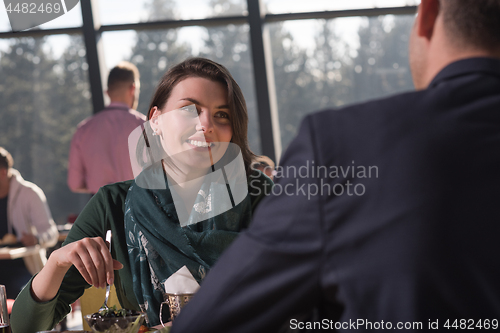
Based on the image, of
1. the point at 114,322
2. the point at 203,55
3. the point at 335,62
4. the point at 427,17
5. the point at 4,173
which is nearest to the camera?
the point at 427,17

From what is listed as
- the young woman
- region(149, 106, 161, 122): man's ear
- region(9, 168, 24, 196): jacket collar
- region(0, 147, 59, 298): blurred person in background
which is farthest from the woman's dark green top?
region(9, 168, 24, 196): jacket collar

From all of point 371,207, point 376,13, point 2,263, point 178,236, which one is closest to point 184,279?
point 178,236

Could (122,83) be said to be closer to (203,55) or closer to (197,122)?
(203,55)

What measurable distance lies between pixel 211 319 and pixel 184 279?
26.5 inches

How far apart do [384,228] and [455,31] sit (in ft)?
0.93

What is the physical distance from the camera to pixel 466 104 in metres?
0.54

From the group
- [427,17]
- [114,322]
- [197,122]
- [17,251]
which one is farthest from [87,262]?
[17,251]

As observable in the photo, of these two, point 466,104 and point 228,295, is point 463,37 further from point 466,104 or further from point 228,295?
point 228,295

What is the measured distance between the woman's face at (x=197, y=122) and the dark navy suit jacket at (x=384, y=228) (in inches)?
35.4

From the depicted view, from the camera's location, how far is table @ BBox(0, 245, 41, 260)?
2.83m

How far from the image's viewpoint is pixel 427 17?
2.08 feet

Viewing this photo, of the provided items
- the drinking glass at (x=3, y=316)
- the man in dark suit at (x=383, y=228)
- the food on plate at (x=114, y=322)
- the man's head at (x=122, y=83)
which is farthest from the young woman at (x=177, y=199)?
the man's head at (x=122, y=83)
